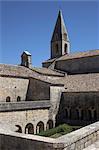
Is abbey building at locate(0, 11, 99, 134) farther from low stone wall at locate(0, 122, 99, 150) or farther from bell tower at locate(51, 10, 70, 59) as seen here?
low stone wall at locate(0, 122, 99, 150)

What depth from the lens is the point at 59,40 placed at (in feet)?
146

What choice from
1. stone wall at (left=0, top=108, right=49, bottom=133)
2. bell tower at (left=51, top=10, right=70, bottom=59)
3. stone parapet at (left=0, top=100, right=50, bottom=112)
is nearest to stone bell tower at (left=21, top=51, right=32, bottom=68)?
stone parapet at (left=0, top=100, right=50, bottom=112)

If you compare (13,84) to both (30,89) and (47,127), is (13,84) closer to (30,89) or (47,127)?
(30,89)

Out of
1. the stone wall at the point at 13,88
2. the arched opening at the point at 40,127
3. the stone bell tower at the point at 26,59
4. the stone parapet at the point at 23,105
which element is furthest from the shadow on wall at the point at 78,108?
the stone bell tower at the point at 26,59

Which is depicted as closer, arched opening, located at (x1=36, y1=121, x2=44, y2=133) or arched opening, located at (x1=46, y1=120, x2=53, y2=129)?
arched opening, located at (x1=36, y1=121, x2=44, y2=133)

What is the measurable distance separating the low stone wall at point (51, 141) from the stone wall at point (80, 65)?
2949cm

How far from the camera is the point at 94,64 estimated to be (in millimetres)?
35844

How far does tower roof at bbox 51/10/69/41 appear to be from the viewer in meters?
44.6

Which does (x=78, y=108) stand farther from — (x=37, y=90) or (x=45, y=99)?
(x=37, y=90)

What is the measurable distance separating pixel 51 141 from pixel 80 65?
106ft

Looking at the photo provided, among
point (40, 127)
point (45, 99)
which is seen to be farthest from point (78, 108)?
point (40, 127)

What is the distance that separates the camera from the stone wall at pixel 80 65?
1410 inches

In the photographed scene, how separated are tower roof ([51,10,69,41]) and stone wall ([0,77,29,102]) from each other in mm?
18962

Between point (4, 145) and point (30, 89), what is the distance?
21.8 m
